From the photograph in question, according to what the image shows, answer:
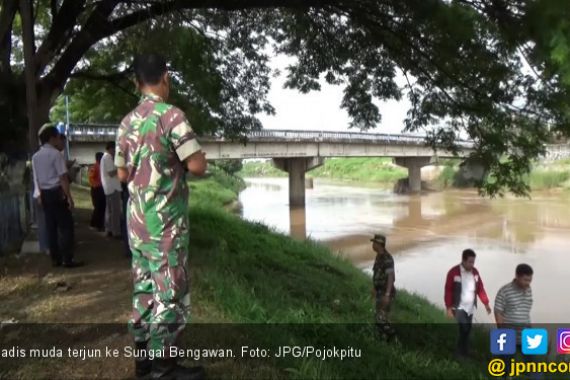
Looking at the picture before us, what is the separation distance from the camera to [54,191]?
19.4 ft

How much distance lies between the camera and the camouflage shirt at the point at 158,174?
2885 mm

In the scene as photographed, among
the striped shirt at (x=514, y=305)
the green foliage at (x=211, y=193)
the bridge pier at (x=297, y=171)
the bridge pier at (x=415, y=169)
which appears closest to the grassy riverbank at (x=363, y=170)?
the bridge pier at (x=415, y=169)

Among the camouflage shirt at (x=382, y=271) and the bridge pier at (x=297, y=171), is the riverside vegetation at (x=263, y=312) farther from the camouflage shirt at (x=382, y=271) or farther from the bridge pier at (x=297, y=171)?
the bridge pier at (x=297, y=171)

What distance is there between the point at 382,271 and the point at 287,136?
2840 cm

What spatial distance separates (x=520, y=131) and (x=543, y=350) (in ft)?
8.29

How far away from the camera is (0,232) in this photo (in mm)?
6785

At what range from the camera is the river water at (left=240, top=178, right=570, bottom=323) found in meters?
14.0

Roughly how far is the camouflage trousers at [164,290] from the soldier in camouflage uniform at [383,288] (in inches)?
142

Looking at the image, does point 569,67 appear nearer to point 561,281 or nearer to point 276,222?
point 561,281

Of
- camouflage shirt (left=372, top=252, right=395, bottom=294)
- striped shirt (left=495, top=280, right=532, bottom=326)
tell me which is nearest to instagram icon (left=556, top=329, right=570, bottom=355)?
striped shirt (left=495, top=280, right=532, bottom=326)

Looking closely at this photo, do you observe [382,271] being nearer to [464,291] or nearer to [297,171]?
[464,291]

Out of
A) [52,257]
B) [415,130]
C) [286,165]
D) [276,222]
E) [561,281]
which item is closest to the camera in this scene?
[52,257]

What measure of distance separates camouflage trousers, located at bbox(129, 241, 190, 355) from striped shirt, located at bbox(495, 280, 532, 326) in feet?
12.8

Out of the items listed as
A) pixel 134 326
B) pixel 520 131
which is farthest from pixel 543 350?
pixel 134 326
